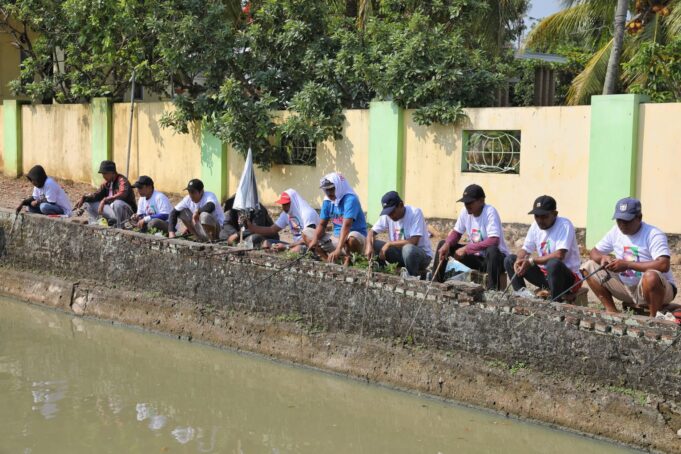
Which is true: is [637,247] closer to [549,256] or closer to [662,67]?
[549,256]

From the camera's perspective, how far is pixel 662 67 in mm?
12984

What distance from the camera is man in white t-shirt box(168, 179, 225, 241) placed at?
1048 centimetres

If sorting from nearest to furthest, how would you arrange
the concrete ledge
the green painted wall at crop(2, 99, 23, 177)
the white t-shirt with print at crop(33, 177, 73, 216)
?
the concrete ledge, the white t-shirt with print at crop(33, 177, 73, 216), the green painted wall at crop(2, 99, 23, 177)

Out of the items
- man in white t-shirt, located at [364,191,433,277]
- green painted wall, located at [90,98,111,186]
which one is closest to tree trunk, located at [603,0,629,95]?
man in white t-shirt, located at [364,191,433,277]

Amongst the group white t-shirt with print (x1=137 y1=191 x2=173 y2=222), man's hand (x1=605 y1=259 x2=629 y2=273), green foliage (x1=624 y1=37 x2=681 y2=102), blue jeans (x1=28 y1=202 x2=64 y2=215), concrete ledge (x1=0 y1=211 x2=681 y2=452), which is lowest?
concrete ledge (x1=0 y1=211 x2=681 y2=452)

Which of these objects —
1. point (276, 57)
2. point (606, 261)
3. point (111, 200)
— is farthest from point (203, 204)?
point (276, 57)

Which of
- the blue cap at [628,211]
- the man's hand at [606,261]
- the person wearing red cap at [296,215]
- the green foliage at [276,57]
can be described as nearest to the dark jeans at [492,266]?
the man's hand at [606,261]

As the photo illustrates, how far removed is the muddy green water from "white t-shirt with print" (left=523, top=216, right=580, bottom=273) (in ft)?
5.00

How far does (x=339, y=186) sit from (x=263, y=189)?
661 cm

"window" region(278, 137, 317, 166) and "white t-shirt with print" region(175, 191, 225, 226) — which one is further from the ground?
"window" region(278, 137, 317, 166)

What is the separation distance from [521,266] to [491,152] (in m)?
5.39

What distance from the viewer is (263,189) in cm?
1563

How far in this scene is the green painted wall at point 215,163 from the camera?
1584 cm

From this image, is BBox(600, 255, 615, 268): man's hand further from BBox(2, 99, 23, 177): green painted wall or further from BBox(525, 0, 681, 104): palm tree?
BBox(2, 99, 23, 177): green painted wall
